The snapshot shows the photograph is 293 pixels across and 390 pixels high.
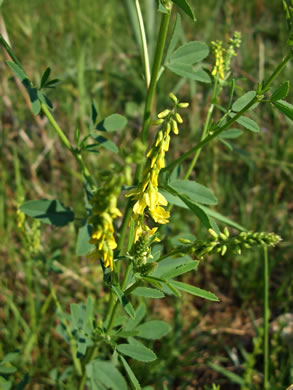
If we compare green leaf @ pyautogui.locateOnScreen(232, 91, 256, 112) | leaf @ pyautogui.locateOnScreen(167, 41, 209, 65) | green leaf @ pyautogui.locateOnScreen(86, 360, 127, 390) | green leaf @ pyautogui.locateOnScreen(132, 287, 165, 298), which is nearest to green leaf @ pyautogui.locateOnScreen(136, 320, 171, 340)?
green leaf @ pyautogui.locateOnScreen(86, 360, 127, 390)

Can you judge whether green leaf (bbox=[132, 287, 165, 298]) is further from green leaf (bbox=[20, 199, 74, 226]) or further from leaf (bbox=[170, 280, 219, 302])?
green leaf (bbox=[20, 199, 74, 226])

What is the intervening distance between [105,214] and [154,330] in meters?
0.95

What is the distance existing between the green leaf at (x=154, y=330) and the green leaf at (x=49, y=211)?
21.6 inches

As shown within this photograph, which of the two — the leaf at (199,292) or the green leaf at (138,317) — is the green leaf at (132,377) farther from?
the green leaf at (138,317)

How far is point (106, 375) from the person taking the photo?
65.8 inches

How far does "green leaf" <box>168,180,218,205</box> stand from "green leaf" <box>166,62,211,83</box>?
37 centimetres

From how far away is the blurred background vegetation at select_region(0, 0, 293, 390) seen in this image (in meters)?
2.24

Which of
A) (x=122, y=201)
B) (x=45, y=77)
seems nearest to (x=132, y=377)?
(x=45, y=77)

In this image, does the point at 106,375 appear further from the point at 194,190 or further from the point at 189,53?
the point at 189,53

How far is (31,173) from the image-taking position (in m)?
2.98

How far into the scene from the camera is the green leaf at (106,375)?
163 cm

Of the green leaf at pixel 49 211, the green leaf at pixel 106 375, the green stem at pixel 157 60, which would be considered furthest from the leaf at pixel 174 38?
the green leaf at pixel 106 375

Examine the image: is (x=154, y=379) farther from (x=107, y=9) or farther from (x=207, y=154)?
(x=107, y=9)

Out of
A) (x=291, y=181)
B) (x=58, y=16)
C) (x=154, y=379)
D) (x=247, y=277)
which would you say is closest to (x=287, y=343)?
(x=247, y=277)
